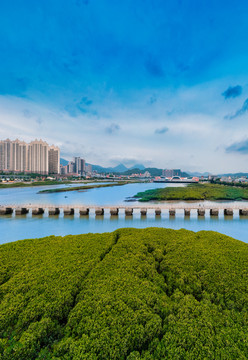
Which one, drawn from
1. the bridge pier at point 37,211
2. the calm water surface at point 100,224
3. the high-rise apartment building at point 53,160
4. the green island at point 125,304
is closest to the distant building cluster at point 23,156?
the high-rise apartment building at point 53,160

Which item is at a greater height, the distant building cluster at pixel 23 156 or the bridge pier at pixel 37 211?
the distant building cluster at pixel 23 156

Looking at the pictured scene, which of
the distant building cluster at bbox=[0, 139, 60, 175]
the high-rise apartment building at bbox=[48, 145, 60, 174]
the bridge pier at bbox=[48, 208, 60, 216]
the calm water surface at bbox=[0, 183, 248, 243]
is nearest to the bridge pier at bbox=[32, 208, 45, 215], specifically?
the calm water surface at bbox=[0, 183, 248, 243]

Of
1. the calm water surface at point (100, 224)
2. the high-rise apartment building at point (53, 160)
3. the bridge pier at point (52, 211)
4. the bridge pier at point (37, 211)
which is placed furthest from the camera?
the high-rise apartment building at point (53, 160)

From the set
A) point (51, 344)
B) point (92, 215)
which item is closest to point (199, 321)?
point (51, 344)

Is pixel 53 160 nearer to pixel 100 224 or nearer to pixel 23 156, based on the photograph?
pixel 23 156

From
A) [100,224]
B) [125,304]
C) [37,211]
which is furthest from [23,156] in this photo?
[125,304]

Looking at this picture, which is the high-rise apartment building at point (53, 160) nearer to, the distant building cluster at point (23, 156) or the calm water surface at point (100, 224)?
the distant building cluster at point (23, 156)

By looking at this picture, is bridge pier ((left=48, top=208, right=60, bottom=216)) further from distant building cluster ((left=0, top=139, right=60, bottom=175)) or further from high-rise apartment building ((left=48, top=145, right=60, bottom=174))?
high-rise apartment building ((left=48, top=145, right=60, bottom=174))

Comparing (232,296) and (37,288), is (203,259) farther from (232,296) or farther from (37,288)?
(37,288)
